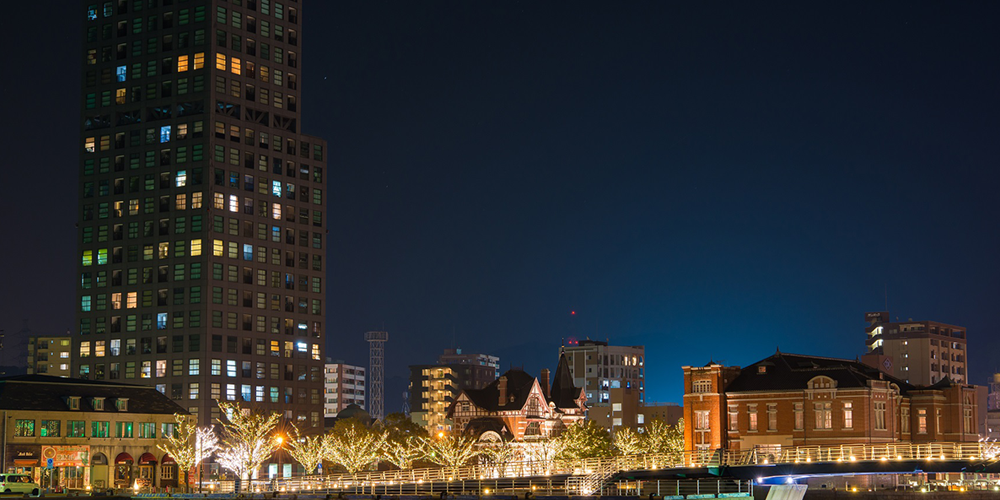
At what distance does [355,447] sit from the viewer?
122188mm

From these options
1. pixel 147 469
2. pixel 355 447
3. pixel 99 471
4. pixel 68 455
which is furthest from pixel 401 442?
pixel 68 455

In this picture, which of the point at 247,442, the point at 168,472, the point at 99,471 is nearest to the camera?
the point at 99,471

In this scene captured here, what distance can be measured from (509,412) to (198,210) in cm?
5454

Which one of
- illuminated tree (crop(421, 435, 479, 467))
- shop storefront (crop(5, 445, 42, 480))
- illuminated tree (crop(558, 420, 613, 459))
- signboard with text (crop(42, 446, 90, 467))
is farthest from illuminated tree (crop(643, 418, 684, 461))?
shop storefront (crop(5, 445, 42, 480))

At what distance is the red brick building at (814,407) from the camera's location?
356 feet

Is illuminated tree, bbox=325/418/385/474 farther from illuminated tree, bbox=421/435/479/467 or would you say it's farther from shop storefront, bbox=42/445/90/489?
shop storefront, bbox=42/445/90/489

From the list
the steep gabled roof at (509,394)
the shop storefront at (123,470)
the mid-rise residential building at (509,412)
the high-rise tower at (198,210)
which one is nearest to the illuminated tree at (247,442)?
the high-rise tower at (198,210)

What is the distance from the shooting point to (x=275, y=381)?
156m

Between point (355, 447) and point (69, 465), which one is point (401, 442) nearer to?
point (355, 447)

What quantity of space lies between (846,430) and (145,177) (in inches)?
3811

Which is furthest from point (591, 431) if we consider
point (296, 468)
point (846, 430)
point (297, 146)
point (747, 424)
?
point (297, 146)

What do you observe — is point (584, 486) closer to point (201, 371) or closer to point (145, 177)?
point (201, 371)

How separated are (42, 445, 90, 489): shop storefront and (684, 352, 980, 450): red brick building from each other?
5731cm

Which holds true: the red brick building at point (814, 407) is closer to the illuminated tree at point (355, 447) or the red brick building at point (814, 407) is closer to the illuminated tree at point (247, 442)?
the illuminated tree at point (355, 447)
